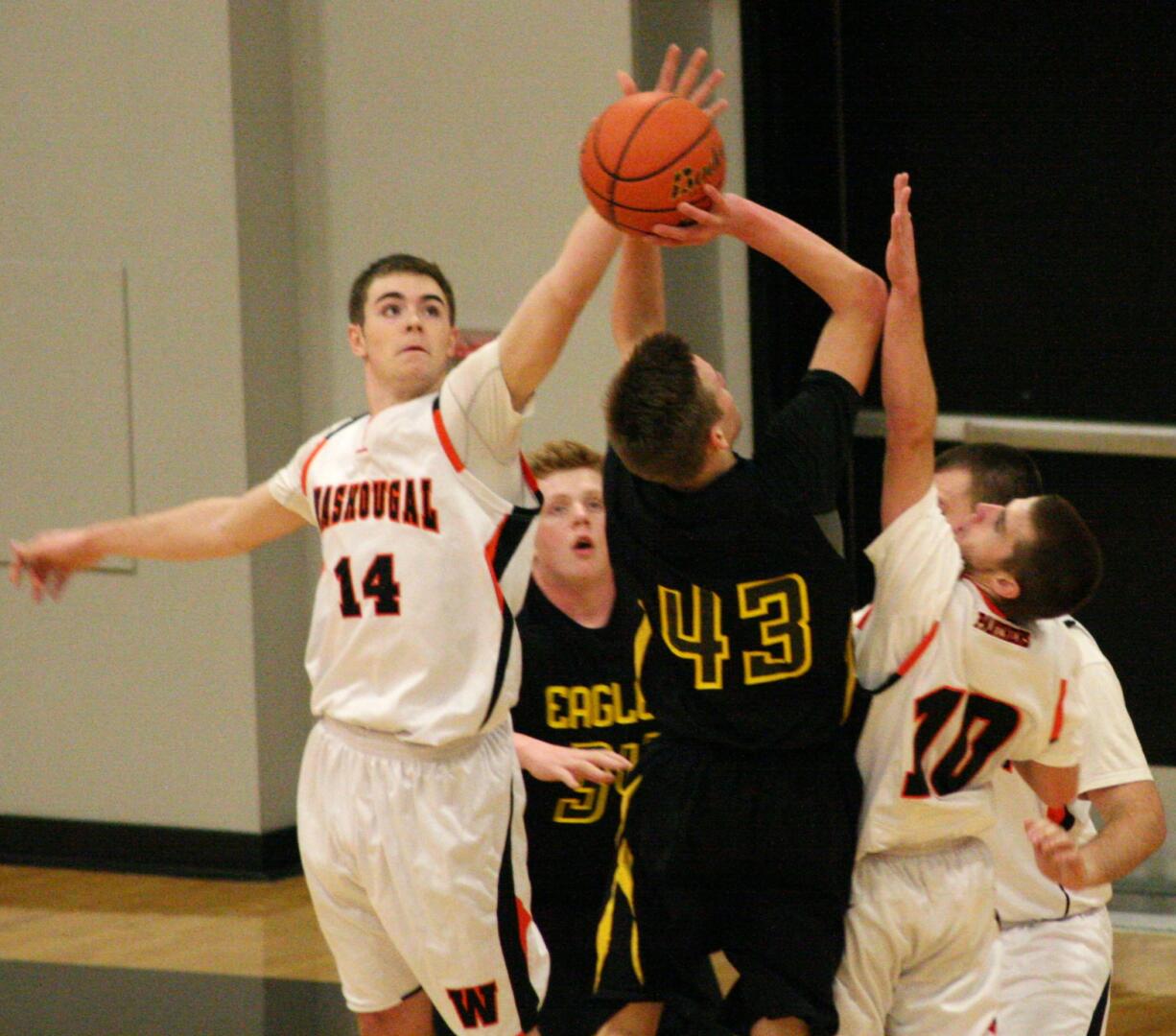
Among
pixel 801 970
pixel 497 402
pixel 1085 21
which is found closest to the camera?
pixel 801 970

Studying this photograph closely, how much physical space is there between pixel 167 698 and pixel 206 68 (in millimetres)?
2406

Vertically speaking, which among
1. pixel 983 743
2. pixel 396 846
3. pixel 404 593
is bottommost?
pixel 396 846

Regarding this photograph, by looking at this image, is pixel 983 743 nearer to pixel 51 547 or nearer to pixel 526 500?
pixel 526 500

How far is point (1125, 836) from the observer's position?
3.59 meters

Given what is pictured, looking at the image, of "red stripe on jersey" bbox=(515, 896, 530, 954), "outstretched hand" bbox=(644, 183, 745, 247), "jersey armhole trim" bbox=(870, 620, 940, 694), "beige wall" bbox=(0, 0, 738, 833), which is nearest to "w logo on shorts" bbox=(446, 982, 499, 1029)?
"red stripe on jersey" bbox=(515, 896, 530, 954)

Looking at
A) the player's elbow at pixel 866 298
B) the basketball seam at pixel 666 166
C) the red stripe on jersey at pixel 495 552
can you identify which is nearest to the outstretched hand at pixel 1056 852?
the player's elbow at pixel 866 298

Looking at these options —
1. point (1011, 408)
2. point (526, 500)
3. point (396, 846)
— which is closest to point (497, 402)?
point (526, 500)

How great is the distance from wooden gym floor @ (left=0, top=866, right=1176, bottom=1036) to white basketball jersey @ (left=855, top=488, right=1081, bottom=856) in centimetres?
210

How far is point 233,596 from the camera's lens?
23.9 ft

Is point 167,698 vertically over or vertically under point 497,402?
under

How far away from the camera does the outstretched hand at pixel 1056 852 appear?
3.21 m

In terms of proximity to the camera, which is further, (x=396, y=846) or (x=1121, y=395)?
(x=1121, y=395)

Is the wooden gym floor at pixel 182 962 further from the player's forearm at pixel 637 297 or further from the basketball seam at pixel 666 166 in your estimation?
the basketball seam at pixel 666 166

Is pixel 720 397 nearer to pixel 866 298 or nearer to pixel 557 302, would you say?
pixel 866 298
